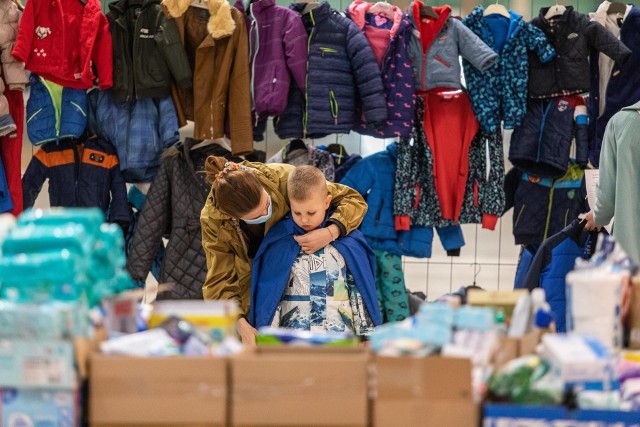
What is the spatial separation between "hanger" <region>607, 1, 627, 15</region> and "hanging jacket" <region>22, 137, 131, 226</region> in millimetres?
2966

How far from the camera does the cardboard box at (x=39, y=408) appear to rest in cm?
183

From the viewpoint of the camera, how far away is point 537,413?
1.79 meters

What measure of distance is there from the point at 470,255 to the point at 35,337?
4165mm

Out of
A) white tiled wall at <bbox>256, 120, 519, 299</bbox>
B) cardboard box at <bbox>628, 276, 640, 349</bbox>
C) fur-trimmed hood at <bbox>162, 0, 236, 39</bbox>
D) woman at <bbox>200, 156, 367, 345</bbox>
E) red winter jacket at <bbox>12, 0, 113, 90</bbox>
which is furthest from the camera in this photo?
white tiled wall at <bbox>256, 120, 519, 299</bbox>

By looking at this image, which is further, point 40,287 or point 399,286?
point 399,286

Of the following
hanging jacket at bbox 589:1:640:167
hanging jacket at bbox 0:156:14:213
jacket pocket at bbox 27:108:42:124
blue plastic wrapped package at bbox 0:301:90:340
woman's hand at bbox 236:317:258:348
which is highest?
hanging jacket at bbox 589:1:640:167

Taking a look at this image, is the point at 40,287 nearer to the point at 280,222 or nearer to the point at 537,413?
the point at 537,413

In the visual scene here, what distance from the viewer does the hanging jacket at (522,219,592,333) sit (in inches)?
175

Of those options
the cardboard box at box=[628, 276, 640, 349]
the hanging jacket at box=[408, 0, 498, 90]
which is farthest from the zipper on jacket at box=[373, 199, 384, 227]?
the cardboard box at box=[628, 276, 640, 349]

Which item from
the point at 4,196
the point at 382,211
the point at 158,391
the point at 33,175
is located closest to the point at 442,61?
the point at 382,211

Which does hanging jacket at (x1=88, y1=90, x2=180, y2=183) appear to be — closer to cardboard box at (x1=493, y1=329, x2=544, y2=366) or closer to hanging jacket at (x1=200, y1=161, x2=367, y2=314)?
hanging jacket at (x1=200, y1=161, x2=367, y2=314)

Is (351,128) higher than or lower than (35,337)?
higher

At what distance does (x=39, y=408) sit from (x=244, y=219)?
5.69 ft

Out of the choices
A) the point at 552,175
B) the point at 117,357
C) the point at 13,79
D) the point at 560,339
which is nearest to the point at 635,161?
the point at 552,175
